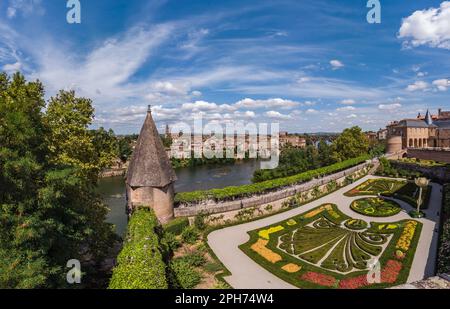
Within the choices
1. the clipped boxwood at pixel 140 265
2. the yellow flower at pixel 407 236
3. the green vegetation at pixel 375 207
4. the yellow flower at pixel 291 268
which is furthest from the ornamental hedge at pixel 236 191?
the yellow flower at pixel 407 236

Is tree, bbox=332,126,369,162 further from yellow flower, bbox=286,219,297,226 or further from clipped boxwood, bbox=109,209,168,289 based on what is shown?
clipped boxwood, bbox=109,209,168,289

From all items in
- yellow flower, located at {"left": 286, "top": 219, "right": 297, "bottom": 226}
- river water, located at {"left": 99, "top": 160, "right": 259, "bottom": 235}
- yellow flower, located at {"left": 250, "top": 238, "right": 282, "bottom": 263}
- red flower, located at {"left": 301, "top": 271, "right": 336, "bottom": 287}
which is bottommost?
river water, located at {"left": 99, "top": 160, "right": 259, "bottom": 235}

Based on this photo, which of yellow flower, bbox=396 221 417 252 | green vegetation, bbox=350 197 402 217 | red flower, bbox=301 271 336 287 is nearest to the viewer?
red flower, bbox=301 271 336 287

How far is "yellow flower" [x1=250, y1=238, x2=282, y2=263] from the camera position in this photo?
58.6 feet

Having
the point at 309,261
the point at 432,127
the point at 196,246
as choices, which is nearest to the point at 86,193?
the point at 196,246

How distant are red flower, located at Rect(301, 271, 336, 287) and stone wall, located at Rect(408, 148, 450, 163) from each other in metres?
40.7

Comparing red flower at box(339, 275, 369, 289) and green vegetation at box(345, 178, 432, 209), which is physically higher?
green vegetation at box(345, 178, 432, 209)

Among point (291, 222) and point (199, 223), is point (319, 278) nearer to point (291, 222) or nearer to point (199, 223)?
point (291, 222)

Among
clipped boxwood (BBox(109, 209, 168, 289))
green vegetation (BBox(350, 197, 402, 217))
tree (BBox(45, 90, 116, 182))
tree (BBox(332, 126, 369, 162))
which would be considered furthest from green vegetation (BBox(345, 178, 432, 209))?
tree (BBox(45, 90, 116, 182))

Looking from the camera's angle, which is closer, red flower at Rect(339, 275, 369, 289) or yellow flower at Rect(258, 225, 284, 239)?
red flower at Rect(339, 275, 369, 289)

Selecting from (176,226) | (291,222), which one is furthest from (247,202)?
(176,226)

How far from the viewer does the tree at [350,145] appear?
53094 millimetres

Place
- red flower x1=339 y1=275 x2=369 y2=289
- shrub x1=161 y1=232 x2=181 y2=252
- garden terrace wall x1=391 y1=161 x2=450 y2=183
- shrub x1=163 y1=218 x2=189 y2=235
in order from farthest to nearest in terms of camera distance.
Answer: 1. garden terrace wall x1=391 y1=161 x2=450 y2=183
2. shrub x1=163 y1=218 x2=189 y2=235
3. shrub x1=161 y1=232 x2=181 y2=252
4. red flower x1=339 y1=275 x2=369 y2=289

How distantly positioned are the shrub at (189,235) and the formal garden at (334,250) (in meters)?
3.97
